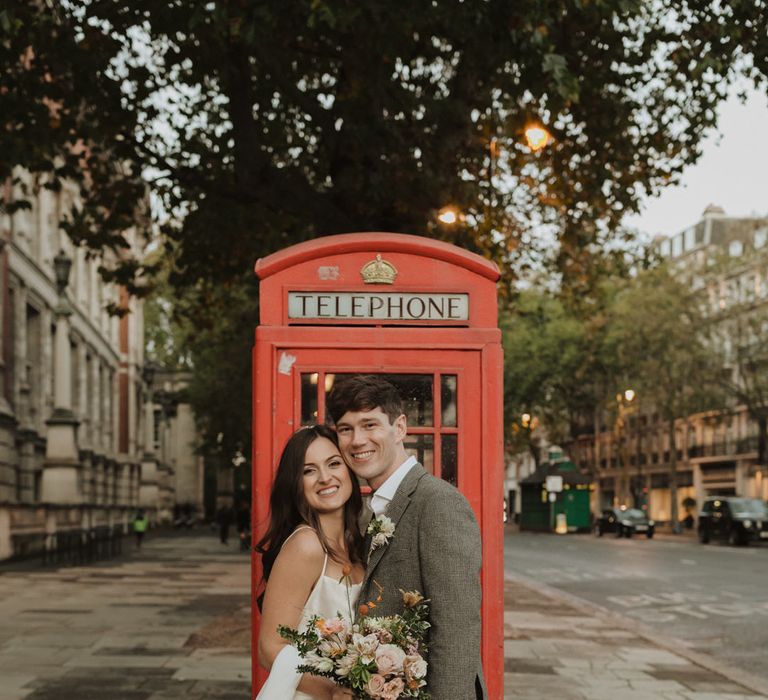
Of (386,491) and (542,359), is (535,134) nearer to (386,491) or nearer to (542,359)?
(386,491)

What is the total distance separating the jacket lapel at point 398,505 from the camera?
4164 mm

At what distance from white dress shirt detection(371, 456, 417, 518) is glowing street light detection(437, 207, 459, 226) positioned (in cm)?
1110

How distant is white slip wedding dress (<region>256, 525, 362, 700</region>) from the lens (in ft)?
13.1

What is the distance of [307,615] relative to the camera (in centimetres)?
400

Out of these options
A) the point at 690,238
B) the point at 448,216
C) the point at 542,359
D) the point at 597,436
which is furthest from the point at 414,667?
the point at 690,238

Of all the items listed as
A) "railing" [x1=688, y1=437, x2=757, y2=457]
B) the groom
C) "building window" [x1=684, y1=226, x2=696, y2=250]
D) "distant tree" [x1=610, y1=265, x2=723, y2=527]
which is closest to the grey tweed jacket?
the groom

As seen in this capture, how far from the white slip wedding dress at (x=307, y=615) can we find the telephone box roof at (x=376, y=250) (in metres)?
1.82

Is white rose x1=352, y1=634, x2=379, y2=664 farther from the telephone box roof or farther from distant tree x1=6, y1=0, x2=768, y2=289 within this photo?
distant tree x1=6, y1=0, x2=768, y2=289

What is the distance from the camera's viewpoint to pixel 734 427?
68.2 m

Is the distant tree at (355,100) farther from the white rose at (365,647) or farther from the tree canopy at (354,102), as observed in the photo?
the white rose at (365,647)

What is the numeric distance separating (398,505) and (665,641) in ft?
34.9

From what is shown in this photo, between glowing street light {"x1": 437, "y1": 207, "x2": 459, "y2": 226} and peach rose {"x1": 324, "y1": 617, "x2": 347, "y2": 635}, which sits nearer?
peach rose {"x1": 324, "y1": 617, "x2": 347, "y2": 635}

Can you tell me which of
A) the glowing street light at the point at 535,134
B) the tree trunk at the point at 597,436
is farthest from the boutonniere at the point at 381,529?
the tree trunk at the point at 597,436

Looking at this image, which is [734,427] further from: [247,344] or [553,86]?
[553,86]
